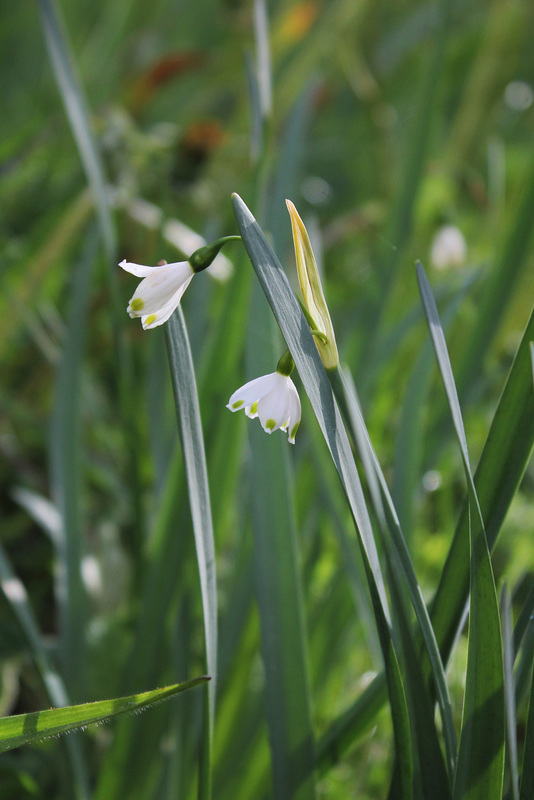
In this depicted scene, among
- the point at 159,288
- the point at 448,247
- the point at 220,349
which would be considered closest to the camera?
the point at 159,288

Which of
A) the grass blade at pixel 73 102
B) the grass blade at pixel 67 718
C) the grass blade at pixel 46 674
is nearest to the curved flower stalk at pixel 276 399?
the grass blade at pixel 67 718

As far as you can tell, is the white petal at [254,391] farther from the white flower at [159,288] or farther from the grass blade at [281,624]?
the grass blade at [281,624]

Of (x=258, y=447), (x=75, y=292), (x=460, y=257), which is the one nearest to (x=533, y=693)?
(x=258, y=447)

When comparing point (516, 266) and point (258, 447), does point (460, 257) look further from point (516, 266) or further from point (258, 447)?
point (258, 447)

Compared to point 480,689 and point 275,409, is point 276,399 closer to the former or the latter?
point 275,409

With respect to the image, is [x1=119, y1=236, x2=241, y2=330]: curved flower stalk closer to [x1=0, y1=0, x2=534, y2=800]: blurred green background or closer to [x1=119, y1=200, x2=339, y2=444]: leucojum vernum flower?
[x1=119, y1=200, x2=339, y2=444]: leucojum vernum flower

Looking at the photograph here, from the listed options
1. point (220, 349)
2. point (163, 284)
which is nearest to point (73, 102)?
point (220, 349)

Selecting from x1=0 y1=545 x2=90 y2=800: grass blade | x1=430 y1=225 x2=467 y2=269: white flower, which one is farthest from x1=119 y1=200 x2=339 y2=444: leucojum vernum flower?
x1=430 y1=225 x2=467 y2=269: white flower
